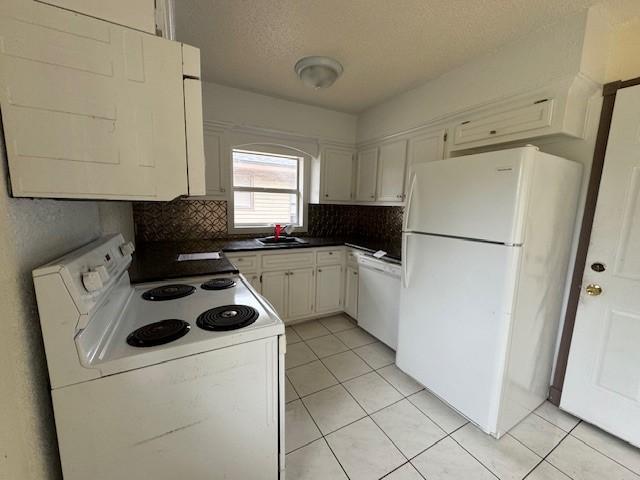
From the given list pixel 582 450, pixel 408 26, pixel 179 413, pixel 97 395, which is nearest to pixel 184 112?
pixel 97 395

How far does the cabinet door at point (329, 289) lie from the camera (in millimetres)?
2958

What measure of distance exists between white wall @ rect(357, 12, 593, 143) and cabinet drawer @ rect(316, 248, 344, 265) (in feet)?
4.74

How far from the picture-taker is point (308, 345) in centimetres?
255

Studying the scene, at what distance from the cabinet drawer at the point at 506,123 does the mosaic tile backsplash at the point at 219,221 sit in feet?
3.80

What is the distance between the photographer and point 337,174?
11.0ft

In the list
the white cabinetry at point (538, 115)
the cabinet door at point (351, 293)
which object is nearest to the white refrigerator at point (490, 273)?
the white cabinetry at point (538, 115)

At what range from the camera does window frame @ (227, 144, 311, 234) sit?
2.94 metres

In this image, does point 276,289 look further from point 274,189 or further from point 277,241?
point 274,189

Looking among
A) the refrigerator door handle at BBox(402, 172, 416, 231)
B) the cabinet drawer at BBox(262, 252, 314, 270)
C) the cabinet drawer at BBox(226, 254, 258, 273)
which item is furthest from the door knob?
the cabinet drawer at BBox(226, 254, 258, 273)

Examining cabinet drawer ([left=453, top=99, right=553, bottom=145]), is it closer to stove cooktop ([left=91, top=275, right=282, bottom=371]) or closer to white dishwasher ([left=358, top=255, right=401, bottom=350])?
white dishwasher ([left=358, top=255, right=401, bottom=350])

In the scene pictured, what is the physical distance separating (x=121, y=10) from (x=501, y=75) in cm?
219

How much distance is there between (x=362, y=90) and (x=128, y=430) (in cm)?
295

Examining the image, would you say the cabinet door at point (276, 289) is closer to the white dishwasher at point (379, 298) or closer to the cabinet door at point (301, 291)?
the cabinet door at point (301, 291)

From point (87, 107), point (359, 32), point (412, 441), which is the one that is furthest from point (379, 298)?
point (87, 107)
